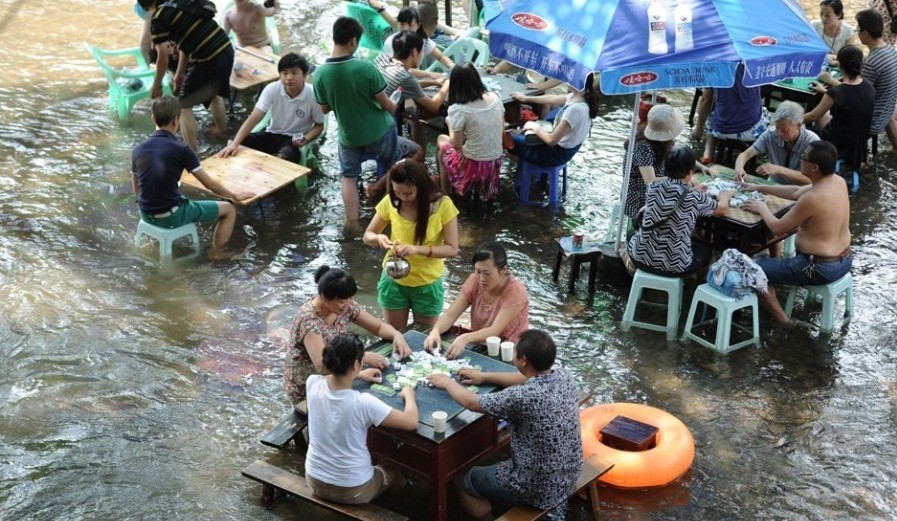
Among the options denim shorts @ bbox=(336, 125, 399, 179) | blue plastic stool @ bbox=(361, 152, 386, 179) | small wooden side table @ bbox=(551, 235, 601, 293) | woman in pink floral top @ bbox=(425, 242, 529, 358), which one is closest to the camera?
woman in pink floral top @ bbox=(425, 242, 529, 358)

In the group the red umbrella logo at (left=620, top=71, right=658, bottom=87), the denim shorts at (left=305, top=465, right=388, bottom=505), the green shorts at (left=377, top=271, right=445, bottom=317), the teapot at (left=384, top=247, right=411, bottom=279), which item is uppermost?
the red umbrella logo at (left=620, top=71, right=658, bottom=87)

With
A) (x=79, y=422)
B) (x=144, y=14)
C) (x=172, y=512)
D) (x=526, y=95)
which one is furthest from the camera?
Answer: (x=144, y=14)

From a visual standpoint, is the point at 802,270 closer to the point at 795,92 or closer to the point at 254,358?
the point at 795,92

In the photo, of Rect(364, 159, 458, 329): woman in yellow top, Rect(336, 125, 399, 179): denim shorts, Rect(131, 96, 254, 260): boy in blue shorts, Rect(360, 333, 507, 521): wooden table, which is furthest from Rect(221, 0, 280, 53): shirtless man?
Rect(360, 333, 507, 521): wooden table

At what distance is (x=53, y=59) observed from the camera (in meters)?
12.3

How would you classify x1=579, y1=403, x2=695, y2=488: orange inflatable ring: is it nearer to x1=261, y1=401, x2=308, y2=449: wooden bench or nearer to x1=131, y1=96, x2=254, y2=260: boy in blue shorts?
x1=261, y1=401, x2=308, y2=449: wooden bench

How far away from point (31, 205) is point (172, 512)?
4.55 m

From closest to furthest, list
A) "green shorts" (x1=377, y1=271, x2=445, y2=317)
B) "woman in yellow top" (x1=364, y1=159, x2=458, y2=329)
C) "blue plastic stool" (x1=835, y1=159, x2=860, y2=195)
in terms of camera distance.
Answer: "woman in yellow top" (x1=364, y1=159, x2=458, y2=329) < "green shorts" (x1=377, y1=271, x2=445, y2=317) < "blue plastic stool" (x1=835, y1=159, x2=860, y2=195)

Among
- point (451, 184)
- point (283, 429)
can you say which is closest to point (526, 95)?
point (451, 184)

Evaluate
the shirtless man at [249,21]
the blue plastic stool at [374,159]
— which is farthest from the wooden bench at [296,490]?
the shirtless man at [249,21]

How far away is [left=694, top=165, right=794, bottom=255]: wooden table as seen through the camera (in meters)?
7.72

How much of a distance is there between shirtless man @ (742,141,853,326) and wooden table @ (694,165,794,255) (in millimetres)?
108

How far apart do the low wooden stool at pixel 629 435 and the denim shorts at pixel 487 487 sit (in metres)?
0.91

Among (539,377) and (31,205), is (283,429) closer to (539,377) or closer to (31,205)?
(539,377)
